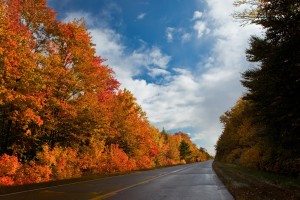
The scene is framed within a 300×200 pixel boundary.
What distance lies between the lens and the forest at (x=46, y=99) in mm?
19734

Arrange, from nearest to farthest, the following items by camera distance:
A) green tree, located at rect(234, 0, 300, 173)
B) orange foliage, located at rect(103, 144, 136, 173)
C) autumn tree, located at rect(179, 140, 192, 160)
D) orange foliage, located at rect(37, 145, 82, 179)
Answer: green tree, located at rect(234, 0, 300, 173) → orange foliage, located at rect(37, 145, 82, 179) → orange foliage, located at rect(103, 144, 136, 173) → autumn tree, located at rect(179, 140, 192, 160)

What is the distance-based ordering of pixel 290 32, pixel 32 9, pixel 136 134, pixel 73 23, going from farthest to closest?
pixel 136 134
pixel 73 23
pixel 32 9
pixel 290 32

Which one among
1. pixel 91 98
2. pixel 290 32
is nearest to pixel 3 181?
pixel 91 98

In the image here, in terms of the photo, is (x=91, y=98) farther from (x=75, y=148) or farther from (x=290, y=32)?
(x=290, y=32)

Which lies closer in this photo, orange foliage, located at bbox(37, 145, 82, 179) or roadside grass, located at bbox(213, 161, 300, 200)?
roadside grass, located at bbox(213, 161, 300, 200)

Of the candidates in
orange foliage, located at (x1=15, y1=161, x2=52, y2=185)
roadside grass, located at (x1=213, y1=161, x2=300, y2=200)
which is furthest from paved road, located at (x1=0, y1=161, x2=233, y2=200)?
orange foliage, located at (x1=15, y1=161, x2=52, y2=185)

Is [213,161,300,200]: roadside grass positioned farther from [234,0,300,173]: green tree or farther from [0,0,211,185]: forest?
[0,0,211,185]: forest

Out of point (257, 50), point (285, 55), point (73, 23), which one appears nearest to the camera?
point (285, 55)

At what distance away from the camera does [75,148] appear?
2812cm

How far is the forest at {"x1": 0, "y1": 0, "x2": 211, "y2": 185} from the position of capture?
19.7 metres

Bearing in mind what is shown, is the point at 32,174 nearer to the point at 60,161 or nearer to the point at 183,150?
the point at 60,161

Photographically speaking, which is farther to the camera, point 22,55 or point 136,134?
point 136,134

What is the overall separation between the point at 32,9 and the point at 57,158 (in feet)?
38.9

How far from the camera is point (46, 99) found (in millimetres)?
22734
